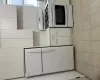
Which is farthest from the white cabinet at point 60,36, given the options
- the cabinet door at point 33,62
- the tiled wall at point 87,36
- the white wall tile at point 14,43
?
the white wall tile at point 14,43

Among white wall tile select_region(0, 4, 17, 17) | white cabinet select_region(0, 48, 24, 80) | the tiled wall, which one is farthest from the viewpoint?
white wall tile select_region(0, 4, 17, 17)

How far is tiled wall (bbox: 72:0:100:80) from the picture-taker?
4.30 feet

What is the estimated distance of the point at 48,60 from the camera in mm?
1740

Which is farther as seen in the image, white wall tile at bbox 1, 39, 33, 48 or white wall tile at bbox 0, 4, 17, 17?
white wall tile at bbox 0, 4, 17, 17

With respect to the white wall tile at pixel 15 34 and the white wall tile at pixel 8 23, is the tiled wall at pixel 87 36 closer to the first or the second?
the white wall tile at pixel 15 34

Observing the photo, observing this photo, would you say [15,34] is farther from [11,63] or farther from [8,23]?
[11,63]

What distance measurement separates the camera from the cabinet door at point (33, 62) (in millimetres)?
1614

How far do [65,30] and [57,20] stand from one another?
257 millimetres

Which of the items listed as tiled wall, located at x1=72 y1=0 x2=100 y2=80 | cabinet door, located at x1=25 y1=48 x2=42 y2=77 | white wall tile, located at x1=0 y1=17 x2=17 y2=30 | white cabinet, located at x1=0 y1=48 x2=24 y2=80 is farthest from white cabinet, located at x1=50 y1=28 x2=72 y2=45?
white wall tile, located at x1=0 y1=17 x2=17 y2=30

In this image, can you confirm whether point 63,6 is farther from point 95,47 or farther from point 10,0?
point 10,0

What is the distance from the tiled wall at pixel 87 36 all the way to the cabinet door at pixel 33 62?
72cm

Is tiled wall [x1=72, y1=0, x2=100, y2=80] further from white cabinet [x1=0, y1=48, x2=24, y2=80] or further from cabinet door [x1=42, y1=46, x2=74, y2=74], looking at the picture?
white cabinet [x1=0, y1=48, x2=24, y2=80]

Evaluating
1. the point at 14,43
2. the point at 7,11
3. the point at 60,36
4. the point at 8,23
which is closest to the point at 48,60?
the point at 60,36

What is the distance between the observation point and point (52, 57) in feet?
5.81
